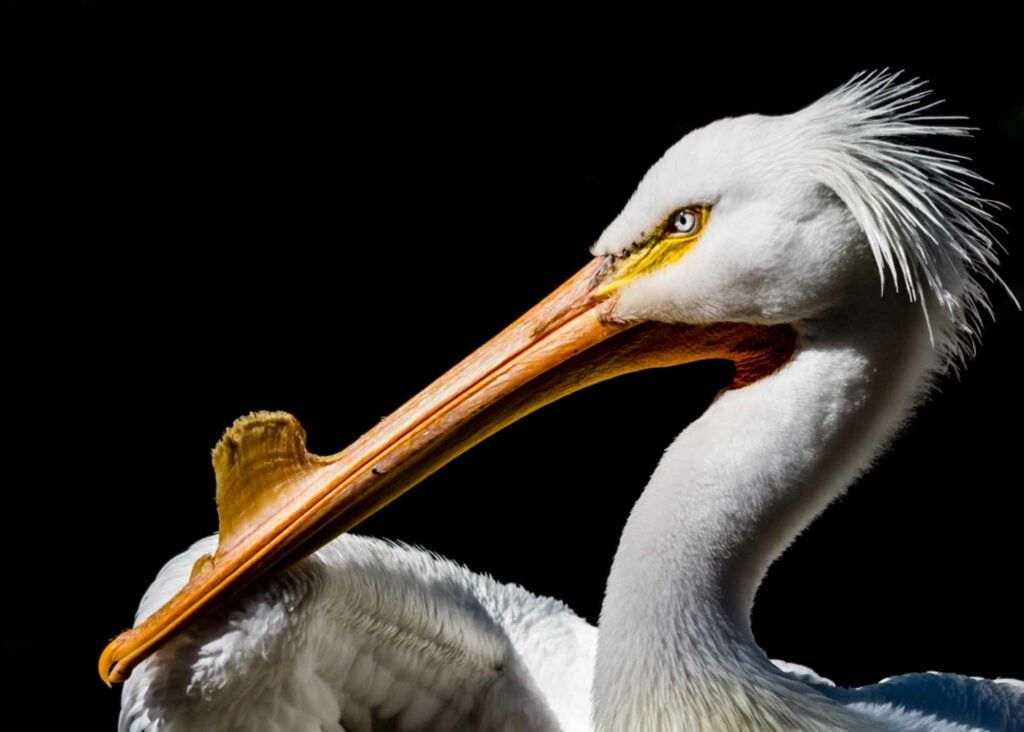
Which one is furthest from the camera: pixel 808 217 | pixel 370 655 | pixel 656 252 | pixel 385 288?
pixel 385 288

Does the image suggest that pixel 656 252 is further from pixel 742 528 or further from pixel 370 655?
pixel 370 655

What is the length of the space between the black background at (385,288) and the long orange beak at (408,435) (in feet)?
4.52

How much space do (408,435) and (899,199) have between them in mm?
679

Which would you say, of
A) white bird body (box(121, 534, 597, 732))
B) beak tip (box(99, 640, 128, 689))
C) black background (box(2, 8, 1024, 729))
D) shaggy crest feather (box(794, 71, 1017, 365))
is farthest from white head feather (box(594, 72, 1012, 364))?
black background (box(2, 8, 1024, 729))

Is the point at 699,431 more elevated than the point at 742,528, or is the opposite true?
the point at 699,431

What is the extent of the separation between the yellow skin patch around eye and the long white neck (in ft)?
0.60

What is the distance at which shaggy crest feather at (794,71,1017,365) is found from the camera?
1282 millimetres

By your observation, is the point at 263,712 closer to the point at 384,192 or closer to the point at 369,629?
the point at 369,629

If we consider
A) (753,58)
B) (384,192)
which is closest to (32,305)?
(384,192)

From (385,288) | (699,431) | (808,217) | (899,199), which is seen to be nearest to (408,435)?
(699,431)

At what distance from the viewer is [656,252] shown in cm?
143

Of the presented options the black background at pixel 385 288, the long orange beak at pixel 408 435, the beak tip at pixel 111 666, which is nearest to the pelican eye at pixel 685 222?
the long orange beak at pixel 408 435

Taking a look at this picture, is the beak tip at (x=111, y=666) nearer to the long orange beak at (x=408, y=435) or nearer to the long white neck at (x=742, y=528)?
the long orange beak at (x=408, y=435)

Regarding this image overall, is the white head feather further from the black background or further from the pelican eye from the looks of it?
the black background
